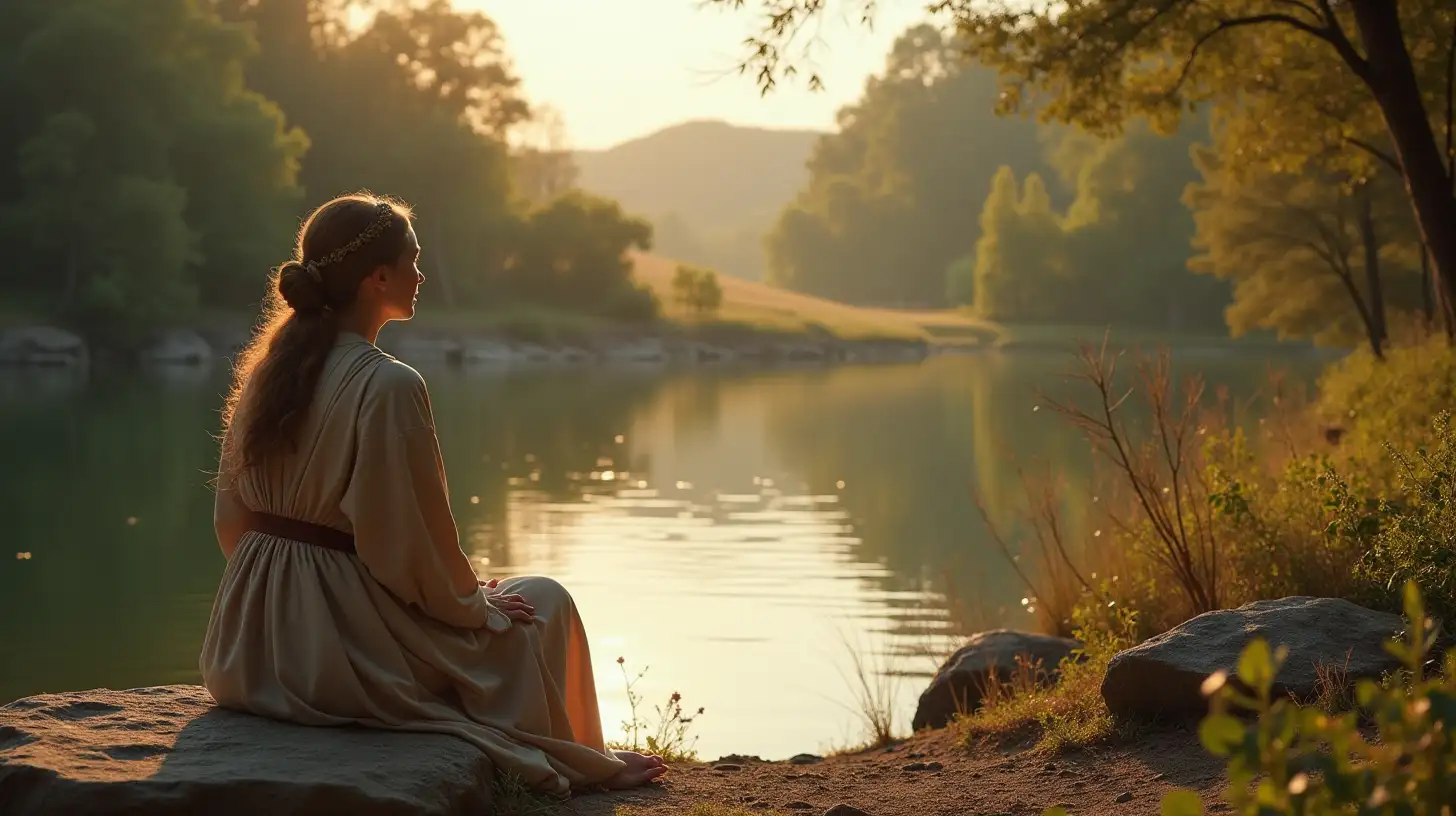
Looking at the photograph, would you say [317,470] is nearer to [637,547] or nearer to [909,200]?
[637,547]

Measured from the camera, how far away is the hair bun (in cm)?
380

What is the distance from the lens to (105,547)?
1251cm

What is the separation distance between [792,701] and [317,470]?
450 cm

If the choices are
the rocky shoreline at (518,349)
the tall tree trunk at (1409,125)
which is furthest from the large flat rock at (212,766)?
the rocky shoreline at (518,349)

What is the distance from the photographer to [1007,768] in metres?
4.91

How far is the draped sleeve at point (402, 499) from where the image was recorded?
147 inches

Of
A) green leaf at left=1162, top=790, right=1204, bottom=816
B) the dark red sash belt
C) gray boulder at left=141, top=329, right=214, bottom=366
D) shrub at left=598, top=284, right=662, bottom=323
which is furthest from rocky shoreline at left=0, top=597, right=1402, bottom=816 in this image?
shrub at left=598, top=284, right=662, bottom=323

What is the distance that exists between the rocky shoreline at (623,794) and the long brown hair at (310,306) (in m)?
0.72

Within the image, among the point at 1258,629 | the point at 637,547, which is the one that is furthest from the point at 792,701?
the point at 637,547

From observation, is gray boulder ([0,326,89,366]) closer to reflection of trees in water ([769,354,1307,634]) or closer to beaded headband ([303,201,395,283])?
reflection of trees in water ([769,354,1307,634])

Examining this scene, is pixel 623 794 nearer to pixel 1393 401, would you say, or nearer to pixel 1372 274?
pixel 1393 401

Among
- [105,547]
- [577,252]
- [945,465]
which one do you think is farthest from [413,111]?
[105,547]

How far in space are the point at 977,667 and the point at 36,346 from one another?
3403cm

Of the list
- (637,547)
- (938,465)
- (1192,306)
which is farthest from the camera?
(1192,306)
